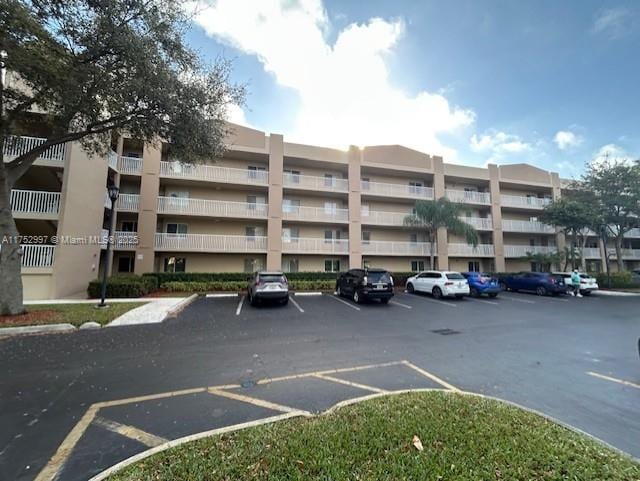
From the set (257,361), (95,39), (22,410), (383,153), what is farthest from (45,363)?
(383,153)

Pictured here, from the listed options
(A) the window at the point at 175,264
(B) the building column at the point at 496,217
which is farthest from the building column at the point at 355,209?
(B) the building column at the point at 496,217

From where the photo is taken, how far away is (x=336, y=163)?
838 inches

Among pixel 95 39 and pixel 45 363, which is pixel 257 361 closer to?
pixel 45 363

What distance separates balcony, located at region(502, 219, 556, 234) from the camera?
24.4 m

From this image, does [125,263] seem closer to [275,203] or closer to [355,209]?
[275,203]

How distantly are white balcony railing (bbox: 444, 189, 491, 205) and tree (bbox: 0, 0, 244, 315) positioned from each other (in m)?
20.2

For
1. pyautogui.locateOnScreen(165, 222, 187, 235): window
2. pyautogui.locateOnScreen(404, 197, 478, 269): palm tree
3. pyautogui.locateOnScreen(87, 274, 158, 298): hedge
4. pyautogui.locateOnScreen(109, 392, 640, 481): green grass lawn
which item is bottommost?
pyautogui.locateOnScreen(109, 392, 640, 481): green grass lawn

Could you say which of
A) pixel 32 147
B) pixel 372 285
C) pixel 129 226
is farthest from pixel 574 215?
pixel 32 147

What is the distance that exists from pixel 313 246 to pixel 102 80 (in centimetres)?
1425

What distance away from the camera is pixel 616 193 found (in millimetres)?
23578

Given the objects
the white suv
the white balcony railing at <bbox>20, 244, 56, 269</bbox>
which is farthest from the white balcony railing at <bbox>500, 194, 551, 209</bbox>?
the white balcony railing at <bbox>20, 244, 56, 269</bbox>

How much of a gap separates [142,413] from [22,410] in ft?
5.45

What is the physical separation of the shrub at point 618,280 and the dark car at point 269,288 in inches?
1154

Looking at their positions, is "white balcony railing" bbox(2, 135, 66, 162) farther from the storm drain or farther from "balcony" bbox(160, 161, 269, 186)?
the storm drain
